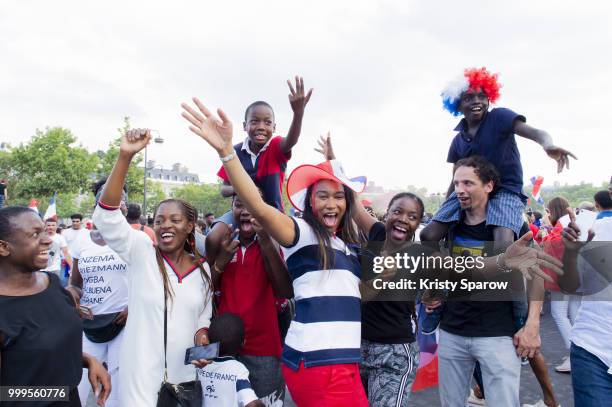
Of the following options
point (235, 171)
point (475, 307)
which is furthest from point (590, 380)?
point (235, 171)

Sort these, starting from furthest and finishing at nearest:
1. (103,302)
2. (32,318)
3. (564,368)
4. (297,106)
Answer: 1. (564,368)
2. (103,302)
3. (297,106)
4. (32,318)

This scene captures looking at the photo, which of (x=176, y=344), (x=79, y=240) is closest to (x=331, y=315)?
(x=176, y=344)

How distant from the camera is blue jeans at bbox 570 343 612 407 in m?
2.49

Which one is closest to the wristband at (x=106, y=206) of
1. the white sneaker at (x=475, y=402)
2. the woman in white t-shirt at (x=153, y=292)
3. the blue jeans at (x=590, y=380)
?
the woman in white t-shirt at (x=153, y=292)

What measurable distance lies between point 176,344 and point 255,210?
97 centimetres

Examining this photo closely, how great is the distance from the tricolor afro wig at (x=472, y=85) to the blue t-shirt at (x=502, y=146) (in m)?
0.22

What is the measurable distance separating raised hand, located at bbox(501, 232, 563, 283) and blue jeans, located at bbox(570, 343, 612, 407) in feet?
1.87

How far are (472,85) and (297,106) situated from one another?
131 cm

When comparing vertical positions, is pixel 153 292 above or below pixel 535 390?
above

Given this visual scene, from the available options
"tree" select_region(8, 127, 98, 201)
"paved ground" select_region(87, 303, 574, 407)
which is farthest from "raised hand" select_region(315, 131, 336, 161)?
"tree" select_region(8, 127, 98, 201)

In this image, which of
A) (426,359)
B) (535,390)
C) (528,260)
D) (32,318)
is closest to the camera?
(32,318)

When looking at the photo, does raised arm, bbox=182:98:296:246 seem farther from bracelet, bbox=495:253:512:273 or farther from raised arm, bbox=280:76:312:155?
bracelet, bbox=495:253:512:273

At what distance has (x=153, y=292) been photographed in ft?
8.51

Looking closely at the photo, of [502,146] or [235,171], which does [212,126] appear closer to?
[235,171]
